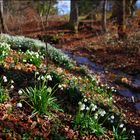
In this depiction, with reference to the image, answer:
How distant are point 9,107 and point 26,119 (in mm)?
450

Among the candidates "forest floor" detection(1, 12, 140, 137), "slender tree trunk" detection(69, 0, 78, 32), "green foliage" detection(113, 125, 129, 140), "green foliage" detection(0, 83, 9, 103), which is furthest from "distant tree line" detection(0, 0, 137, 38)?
"green foliage" detection(113, 125, 129, 140)

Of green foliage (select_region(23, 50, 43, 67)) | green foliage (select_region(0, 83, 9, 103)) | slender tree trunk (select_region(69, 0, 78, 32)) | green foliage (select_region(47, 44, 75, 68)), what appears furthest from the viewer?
slender tree trunk (select_region(69, 0, 78, 32))

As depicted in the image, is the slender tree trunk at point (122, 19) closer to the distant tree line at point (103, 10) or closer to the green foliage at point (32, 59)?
the distant tree line at point (103, 10)

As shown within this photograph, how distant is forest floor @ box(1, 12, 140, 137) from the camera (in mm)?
11781

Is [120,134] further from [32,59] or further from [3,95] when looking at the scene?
[32,59]

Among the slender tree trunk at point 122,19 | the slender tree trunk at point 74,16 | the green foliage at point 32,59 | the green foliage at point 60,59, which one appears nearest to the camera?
the green foliage at point 32,59

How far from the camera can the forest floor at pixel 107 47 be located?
464 inches

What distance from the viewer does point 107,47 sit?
22.2 meters

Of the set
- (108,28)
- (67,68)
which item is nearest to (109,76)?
(67,68)

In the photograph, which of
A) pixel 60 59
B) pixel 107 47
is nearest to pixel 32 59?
pixel 60 59

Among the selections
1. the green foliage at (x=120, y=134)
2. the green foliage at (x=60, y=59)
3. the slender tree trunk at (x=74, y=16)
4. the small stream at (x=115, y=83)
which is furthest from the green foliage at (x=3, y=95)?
the slender tree trunk at (x=74, y=16)

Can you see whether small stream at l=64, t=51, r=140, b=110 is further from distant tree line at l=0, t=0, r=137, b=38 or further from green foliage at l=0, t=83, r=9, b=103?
green foliage at l=0, t=83, r=9, b=103

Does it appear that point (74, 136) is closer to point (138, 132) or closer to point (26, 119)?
point (26, 119)

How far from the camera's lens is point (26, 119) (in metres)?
7.59
